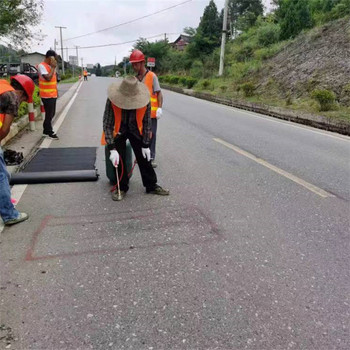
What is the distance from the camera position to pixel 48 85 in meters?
7.60

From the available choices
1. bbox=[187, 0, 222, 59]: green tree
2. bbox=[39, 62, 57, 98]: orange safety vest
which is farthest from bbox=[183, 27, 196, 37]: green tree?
bbox=[39, 62, 57, 98]: orange safety vest

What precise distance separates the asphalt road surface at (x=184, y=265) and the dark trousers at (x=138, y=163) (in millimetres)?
182

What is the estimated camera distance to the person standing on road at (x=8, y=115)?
332cm

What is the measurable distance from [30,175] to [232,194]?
2.82m

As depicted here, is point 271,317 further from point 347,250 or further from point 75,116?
point 75,116

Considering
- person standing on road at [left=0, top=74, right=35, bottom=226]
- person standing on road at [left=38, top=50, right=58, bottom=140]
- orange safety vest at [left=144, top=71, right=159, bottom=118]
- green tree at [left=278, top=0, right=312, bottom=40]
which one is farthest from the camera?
green tree at [left=278, top=0, right=312, bottom=40]

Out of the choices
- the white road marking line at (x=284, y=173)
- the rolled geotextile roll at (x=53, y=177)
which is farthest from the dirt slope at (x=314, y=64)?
the rolled geotextile roll at (x=53, y=177)

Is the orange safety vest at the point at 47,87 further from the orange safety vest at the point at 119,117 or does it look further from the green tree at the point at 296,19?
the green tree at the point at 296,19

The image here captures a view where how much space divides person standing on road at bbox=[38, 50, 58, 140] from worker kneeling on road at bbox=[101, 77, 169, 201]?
376 centimetres

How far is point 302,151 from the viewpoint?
723 cm

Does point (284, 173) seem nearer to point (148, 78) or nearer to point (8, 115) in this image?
point (148, 78)

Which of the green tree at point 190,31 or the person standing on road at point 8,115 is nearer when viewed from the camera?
the person standing on road at point 8,115

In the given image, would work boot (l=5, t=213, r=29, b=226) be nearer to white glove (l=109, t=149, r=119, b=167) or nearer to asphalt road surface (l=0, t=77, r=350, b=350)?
asphalt road surface (l=0, t=77, r=350, b=350)

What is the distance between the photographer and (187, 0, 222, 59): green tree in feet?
135
